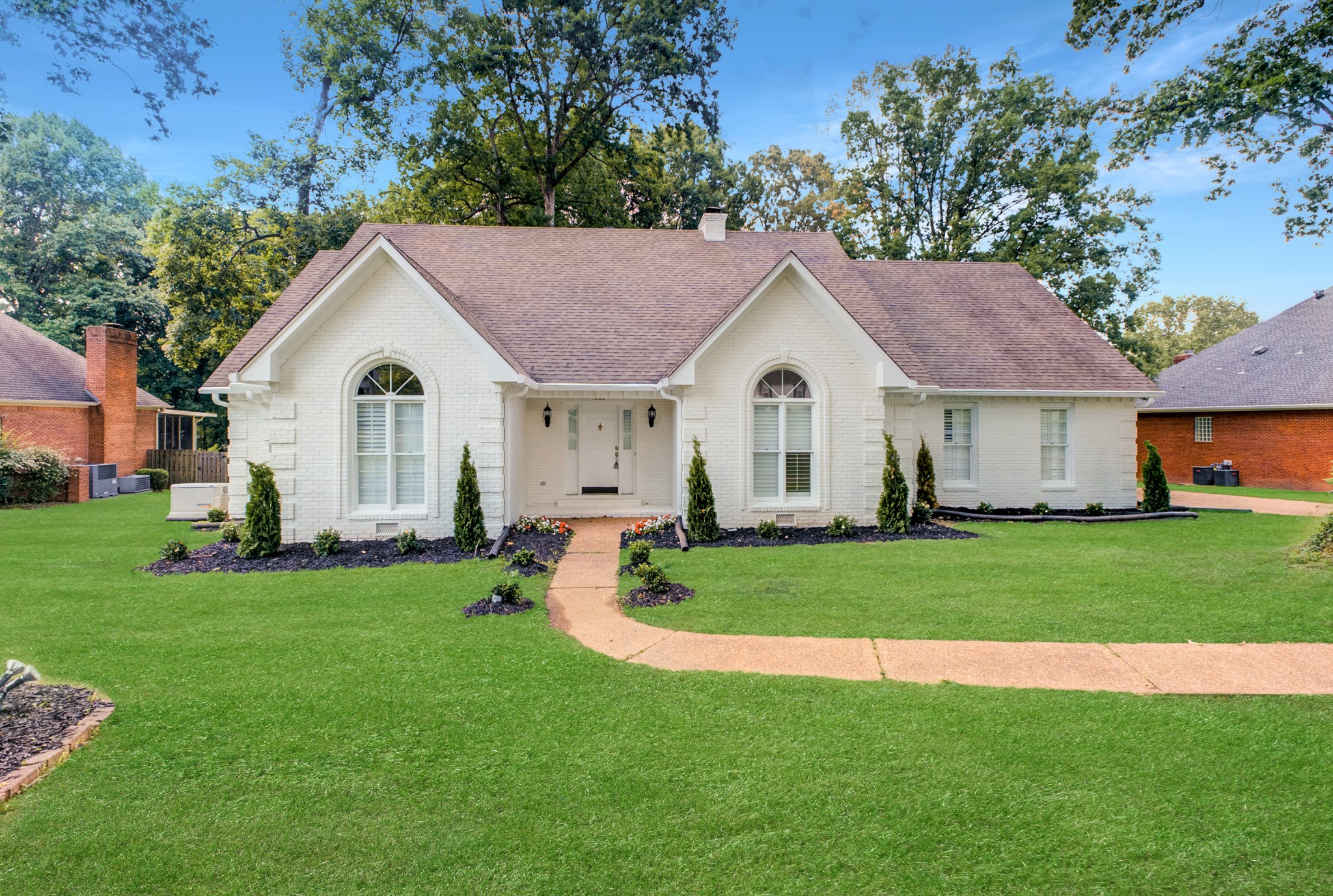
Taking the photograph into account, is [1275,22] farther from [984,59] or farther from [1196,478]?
[1196,478]

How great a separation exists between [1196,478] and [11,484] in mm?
37388

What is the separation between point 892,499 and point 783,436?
234 cm

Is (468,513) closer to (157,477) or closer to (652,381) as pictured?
(652,381)

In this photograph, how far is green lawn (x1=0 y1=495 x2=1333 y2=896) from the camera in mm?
3221

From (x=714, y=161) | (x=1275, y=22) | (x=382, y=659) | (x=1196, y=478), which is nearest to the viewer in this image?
(x=382, y=659)

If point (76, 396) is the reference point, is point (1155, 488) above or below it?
below

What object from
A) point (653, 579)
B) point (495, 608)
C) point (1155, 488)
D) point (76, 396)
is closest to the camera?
point (495, 608)

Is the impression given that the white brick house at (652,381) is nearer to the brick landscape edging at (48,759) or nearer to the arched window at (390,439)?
the arched window at (390,439)

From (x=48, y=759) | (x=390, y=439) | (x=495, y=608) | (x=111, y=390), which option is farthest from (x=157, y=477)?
(x=48, y=759)

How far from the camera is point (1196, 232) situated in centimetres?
2083

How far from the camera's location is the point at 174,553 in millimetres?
10578

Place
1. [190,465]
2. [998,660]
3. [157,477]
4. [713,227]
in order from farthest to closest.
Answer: [190,465]
[157,477]
[713,227]
[998,660]

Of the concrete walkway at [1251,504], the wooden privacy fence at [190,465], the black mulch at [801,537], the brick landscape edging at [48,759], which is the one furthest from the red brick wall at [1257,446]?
the wooden privacy fence at [190,465]

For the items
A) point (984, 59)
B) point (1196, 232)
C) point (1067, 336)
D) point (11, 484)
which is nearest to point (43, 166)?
point (11, 484)
